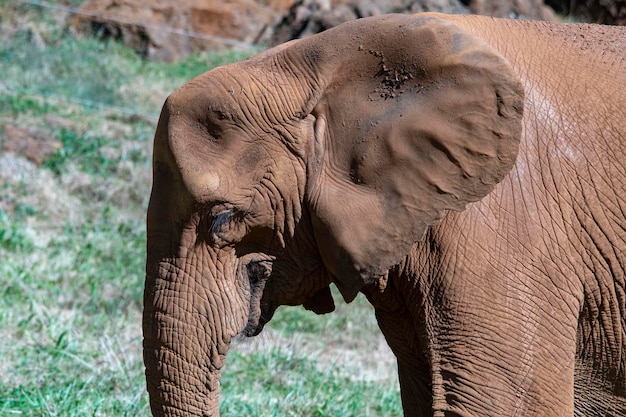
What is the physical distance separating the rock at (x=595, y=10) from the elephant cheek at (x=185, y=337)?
1150 cm

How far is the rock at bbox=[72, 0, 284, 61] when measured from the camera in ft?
42.8

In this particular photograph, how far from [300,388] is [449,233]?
2.92 metres

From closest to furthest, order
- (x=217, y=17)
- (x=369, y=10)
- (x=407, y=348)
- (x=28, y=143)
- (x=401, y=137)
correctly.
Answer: (x=401, y=137) < (x=407, y=348) < (x=28, y=143) < (x=369, y=10) < (x=217, y=17)

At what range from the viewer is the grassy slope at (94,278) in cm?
586

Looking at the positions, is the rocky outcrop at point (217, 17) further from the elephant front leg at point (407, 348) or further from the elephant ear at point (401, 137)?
the elephant ear at point (401, 137)

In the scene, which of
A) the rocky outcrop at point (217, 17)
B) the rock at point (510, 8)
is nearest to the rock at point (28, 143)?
the rocky outcrop at point (217, 17)

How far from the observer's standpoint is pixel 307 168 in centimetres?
340

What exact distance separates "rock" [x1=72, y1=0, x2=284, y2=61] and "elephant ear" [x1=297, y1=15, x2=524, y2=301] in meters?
9.25

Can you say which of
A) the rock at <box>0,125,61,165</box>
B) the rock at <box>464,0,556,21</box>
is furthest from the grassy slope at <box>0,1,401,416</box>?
the rock at <box>464,0,556,21</box>

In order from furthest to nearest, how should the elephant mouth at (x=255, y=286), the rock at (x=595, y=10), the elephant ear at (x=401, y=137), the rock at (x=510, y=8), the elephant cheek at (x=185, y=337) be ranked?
1. the rock at (x=595, y=10)
2. the rock at (x=510, y=8)
3. the elephant mouth at (x=255, y=286)
4. the elephant cheek at (x=185, y=337)
5. the elephant ear at (x=401, y=137)

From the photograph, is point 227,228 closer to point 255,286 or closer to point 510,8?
point 255,286

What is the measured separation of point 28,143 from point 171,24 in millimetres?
4528

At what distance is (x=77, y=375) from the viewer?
5.95m

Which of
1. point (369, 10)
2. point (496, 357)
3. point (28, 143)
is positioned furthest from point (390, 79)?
point (369, 10)
